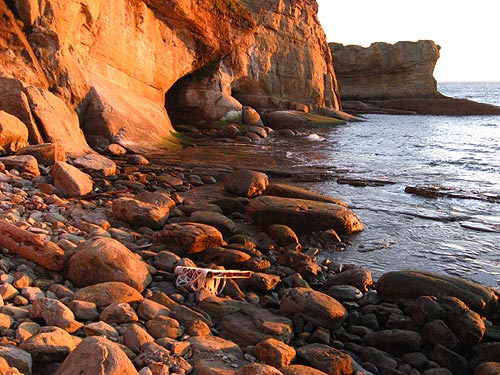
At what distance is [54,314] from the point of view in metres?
3.74

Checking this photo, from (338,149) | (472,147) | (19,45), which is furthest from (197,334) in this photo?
(472,147)

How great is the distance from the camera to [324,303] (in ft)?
15.9

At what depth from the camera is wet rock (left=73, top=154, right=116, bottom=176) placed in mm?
9451

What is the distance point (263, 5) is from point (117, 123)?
1770 cm

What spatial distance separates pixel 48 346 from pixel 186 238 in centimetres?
302

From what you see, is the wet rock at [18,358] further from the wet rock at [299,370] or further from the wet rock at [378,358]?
the wet rock at [378,358]

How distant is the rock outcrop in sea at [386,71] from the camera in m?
47.0

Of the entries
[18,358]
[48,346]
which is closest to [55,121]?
[48,346]

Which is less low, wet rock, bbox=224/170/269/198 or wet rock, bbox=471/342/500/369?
wet rock, bbox=224/170/269/198

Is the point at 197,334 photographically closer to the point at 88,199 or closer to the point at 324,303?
the point at 324,303

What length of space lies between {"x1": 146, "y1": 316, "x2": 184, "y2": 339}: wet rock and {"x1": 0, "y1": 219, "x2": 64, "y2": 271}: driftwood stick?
4.25 feet

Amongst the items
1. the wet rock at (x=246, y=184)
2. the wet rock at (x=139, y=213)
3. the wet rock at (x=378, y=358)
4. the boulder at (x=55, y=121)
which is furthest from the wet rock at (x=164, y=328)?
the boulder at (x=55, y=121)

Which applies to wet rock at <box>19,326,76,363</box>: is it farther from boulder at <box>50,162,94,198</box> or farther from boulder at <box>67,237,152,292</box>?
boulder at <box>50,162,94,198</box>

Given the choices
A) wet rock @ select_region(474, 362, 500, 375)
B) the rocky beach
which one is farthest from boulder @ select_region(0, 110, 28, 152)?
wet rock @ select_region(474, 362, 500, 375)
